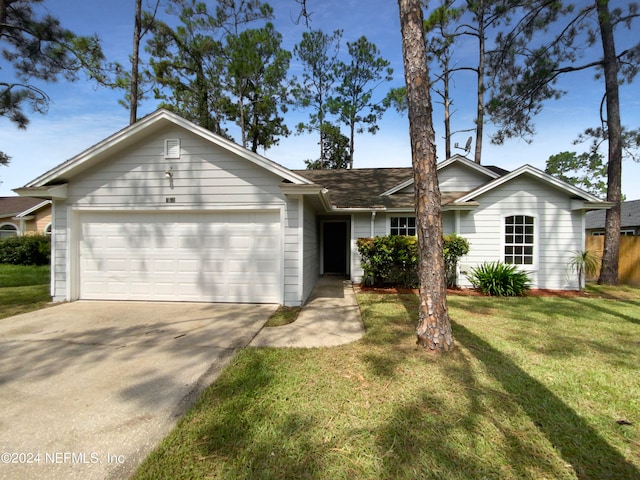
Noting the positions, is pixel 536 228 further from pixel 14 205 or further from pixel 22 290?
pixel 14 205

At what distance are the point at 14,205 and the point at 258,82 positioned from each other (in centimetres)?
2023

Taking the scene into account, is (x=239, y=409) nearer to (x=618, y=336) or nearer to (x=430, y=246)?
(x=430, y=246)

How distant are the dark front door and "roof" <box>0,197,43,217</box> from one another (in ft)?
64.9

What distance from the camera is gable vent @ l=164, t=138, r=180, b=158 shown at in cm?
674

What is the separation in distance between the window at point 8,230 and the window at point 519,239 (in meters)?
28.9

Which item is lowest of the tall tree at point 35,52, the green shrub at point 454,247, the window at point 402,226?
the green shrub at point 454,247

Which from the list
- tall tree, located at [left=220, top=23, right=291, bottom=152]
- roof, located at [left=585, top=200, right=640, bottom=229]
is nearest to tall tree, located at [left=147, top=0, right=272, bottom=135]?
tall tree, located at [left=220, top=23, right=291, bottom=152]

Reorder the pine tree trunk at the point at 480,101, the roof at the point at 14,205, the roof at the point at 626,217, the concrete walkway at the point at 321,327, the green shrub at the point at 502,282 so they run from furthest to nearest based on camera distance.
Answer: the roof at the point at 626,217 < the roof at the point at 14,205 < the pine tree trunk at the point at 480,101 < the green shrub at the point at 502,282 < the concrete walkway at the point at 321,327

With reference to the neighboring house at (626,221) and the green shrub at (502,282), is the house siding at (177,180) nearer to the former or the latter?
the green shrub at (502,282)

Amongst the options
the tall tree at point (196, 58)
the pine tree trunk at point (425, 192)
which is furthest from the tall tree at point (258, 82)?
the pine tree trunk at point (425, 192)

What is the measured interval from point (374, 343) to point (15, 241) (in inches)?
814

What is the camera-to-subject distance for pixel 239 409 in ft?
8.98

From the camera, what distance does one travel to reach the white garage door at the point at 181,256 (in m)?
6.85

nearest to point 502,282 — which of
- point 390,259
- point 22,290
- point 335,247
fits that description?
point 390,259
